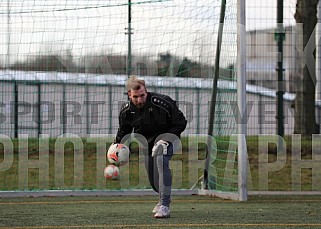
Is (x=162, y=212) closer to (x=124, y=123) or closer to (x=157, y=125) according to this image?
(x=157, y=125)

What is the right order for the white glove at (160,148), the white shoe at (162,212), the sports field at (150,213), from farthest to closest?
the white glove at (160,148)
the white shoe at (162,212)
the sports field at (150,213)

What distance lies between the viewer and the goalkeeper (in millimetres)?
9289

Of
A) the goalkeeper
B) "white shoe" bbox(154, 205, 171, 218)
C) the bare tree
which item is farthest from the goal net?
"white shoe" bbox(154, 205, 171, 218)

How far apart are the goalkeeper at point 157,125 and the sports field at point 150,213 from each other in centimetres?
38

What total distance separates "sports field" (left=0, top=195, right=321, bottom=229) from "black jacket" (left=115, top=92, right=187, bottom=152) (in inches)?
36.0

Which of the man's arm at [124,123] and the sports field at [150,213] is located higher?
the man's arm at [124,123]

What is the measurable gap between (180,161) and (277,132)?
1.82 meters

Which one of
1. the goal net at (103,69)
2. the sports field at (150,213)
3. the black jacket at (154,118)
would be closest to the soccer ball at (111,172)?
the sports field at (150,213)

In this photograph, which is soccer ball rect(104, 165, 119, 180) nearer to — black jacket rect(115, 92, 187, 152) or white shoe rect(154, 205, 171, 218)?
black jacket rect(115, 92, 187, 152)

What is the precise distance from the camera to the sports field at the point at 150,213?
340 inches

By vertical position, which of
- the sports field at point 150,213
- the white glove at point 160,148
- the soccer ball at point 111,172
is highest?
the white glove at point 160,148

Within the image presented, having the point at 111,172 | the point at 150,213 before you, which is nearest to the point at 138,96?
the point at 150,213

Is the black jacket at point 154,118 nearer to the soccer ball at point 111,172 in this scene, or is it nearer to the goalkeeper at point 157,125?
the goalkeeper at point 157,125

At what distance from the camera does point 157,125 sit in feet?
31.6
